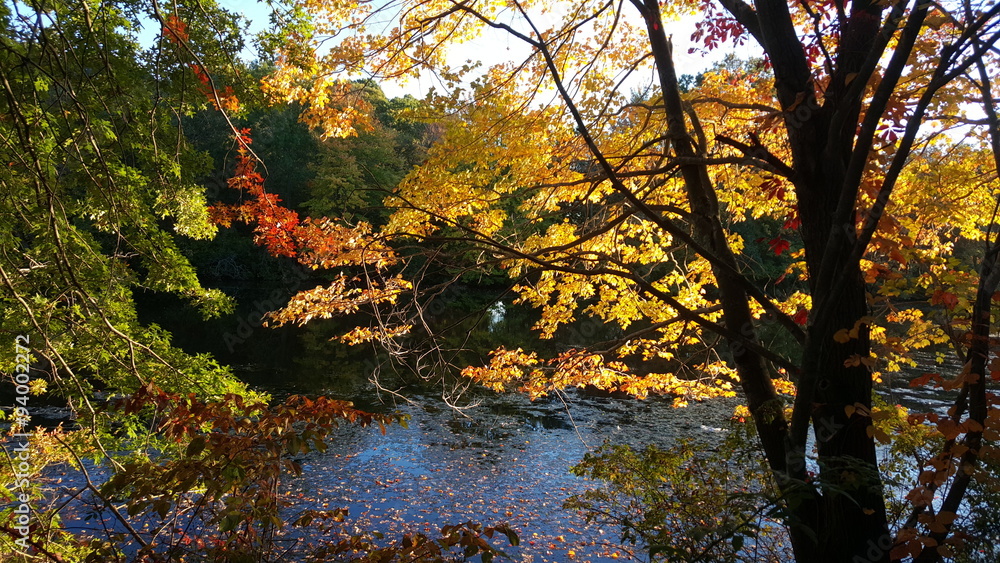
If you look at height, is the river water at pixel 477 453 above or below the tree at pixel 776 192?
below

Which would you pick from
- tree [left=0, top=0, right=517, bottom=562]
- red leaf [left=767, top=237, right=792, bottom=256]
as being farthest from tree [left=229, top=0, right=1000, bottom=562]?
tree [left=0, top=0, right=517, bottom=562]

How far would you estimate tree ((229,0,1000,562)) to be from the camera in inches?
99.8

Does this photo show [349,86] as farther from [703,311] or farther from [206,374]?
[703,311]

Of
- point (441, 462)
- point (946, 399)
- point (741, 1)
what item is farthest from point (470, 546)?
point (946, 399)

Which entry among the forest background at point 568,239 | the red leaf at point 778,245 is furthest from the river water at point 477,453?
the red leaf at point 778,245

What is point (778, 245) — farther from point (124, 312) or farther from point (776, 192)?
point (124, 312)

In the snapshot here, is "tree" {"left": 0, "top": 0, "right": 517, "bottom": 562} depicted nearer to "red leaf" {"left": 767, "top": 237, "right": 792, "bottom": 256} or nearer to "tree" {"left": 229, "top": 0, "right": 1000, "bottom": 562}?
"tree" {"left": 229, "top": 0, "right": 1000, "bottom": 562}

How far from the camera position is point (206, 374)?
5.38 meters

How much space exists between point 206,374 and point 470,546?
4023mm

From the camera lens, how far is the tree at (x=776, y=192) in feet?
8.32

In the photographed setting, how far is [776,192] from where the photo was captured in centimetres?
345

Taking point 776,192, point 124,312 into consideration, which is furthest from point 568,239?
point 124,312

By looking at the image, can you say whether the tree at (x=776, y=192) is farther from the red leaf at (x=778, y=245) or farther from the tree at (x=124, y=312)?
the tree at (x=124, y=312)

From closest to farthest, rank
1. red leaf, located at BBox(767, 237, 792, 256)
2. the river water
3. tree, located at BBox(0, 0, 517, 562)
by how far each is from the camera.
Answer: tree, located at BBox(0, 0, 517, 562), red leaf, located at BBox(767, 237, 792, 256), the river water
